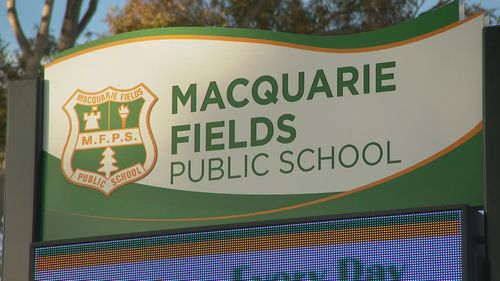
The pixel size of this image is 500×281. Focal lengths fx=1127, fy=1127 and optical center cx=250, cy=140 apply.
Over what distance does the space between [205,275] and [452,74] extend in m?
1.52

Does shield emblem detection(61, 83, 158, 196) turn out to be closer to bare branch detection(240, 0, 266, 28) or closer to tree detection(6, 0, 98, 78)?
tree detection(6, 0, 98, 78)

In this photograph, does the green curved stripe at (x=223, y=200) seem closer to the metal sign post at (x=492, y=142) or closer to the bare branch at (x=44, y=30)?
the metal sign post at (x=492, y=142)

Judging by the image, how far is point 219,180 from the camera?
588 cm

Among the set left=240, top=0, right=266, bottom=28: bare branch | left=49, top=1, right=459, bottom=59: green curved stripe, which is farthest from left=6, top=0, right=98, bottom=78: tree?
left=49, top=1, right=459, bottom=59: green curved stripe

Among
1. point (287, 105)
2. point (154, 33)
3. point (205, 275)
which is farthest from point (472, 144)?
point (154, 33)

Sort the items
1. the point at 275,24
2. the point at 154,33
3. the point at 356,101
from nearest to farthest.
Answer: the point at 356,101
the point at 154,33
the point at 275,24

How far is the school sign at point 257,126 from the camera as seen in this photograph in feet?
17.7

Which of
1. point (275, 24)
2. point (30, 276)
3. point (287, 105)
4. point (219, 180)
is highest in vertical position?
point (275, 24)

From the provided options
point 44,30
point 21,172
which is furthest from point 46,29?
point 21,172

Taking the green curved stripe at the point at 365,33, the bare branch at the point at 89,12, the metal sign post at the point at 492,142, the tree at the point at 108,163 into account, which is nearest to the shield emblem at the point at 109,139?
the tree at the point at 108,163

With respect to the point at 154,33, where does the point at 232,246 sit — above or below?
below

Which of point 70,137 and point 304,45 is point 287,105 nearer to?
point 304,45

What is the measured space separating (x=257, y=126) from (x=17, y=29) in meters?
12.4

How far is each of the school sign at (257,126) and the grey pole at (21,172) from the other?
0.07 meters
